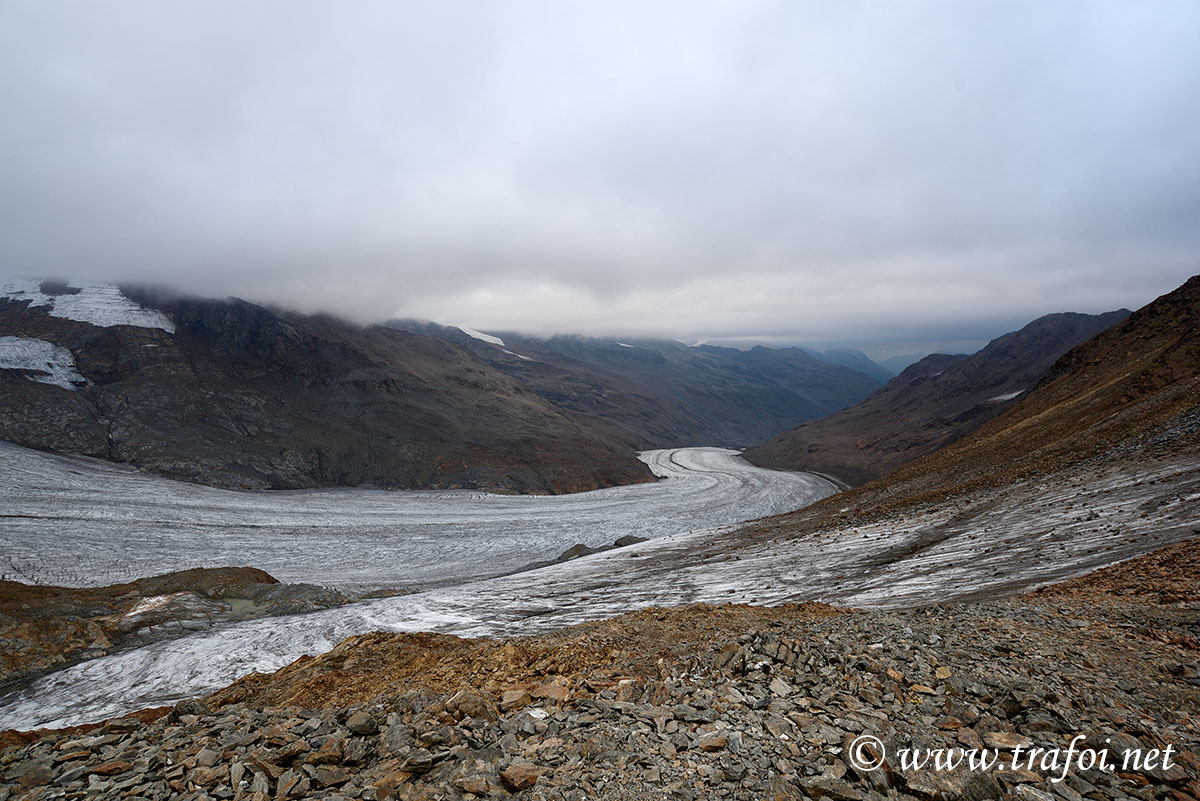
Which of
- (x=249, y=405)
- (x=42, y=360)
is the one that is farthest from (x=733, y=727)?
(x=42, y=360)

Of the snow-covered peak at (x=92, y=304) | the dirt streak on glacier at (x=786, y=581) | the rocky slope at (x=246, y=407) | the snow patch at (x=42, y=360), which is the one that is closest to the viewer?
the dirt streak on glacier at (x=786, y=581)

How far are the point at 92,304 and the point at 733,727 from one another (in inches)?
3603

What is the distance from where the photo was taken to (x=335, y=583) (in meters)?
25.2

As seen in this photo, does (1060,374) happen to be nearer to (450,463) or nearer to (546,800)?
(546,800)

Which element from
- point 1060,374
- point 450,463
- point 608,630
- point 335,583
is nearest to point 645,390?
point 450,463

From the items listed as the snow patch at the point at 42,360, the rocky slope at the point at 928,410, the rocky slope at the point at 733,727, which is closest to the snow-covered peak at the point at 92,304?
the snow patch at the point at 42,360

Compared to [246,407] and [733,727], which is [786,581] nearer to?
[733,727]

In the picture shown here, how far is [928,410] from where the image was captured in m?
103

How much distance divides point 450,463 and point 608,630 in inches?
2118

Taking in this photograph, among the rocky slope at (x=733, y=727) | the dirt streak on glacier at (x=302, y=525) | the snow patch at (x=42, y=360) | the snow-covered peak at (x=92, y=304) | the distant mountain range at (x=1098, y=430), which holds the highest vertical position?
the snow-covered peak at (x=92, y=304)

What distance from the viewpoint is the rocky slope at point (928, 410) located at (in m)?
78.2

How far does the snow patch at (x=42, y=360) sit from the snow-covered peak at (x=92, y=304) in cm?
758

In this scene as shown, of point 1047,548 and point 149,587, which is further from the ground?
point 1047,548

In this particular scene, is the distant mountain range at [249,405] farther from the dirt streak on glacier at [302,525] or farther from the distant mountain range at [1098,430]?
the distant mountain range at [1098,430]
